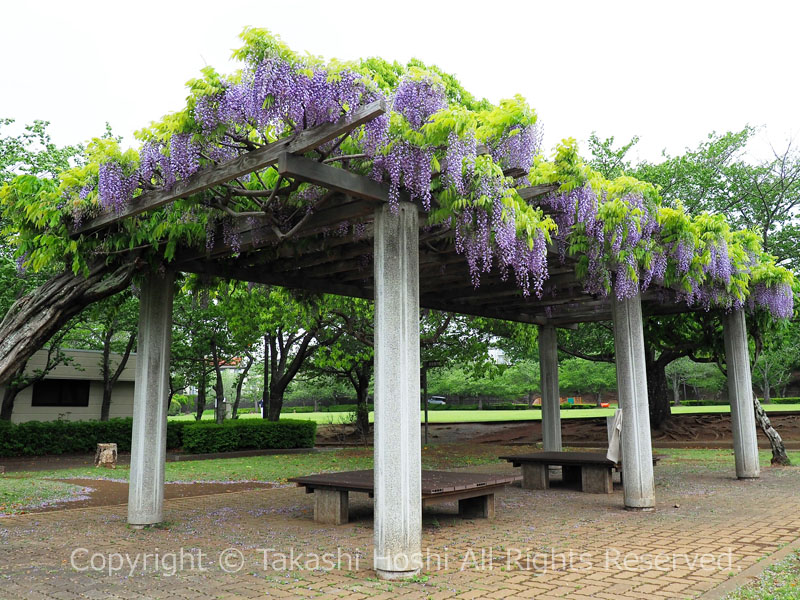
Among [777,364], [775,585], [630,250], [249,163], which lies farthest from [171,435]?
[777,364]

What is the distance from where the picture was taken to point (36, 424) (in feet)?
57.4

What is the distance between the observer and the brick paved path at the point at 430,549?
4.31 metres

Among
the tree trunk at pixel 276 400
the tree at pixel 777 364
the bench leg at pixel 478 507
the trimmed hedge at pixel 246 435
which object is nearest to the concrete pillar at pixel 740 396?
the bench leg at pixel 478 507

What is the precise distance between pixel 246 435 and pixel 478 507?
11865 mm

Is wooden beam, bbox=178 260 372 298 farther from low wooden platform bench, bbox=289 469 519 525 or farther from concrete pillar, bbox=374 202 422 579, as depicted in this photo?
concrete pillar, bbox=374 202 422 579

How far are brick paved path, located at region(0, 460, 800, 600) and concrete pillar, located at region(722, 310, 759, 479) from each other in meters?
1.77

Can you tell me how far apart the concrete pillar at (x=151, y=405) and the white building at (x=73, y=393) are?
15299mm

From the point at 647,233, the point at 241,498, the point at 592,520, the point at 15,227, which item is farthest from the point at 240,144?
the point at 241,498

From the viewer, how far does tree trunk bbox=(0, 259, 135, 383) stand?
5.81m

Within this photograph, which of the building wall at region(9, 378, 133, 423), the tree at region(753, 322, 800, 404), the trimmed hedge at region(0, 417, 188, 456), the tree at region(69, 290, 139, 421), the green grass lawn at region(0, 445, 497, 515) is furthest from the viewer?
the tree at region(753, 322, 800, 404)

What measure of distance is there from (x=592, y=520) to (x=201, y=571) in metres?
4.18

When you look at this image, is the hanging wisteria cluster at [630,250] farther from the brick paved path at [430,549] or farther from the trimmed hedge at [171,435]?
the trimmed hedge at [171,435]

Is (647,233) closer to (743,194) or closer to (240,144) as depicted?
(240,144)

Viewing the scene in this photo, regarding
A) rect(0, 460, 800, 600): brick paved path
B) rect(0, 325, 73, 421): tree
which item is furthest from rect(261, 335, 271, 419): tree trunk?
rect(0, 460, 800, 600): brick paved path
